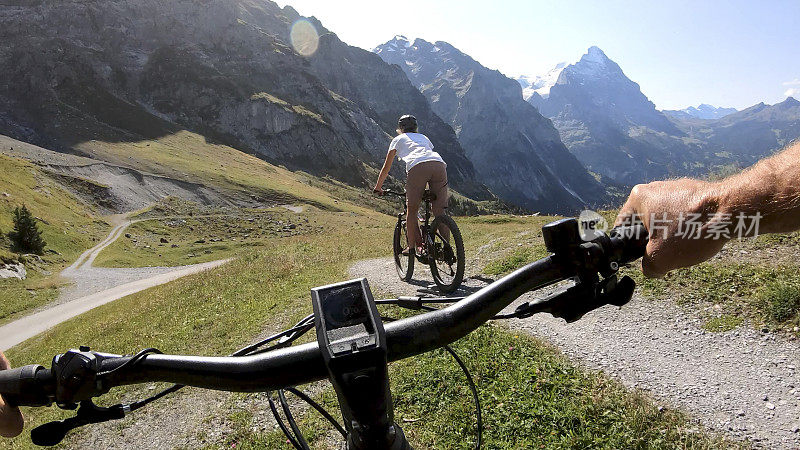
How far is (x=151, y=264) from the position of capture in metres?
55.7

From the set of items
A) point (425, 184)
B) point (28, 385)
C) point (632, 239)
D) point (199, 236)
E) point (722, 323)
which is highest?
point (425, 184)

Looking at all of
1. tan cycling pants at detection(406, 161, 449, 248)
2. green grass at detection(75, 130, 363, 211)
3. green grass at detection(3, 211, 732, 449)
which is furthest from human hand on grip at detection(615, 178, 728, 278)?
green grass at detection(75, 130, 363, 211)

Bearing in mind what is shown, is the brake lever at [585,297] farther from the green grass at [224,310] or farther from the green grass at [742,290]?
the green grass at [224,310]

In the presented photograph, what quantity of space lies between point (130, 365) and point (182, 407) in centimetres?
820

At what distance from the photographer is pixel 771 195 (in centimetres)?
170

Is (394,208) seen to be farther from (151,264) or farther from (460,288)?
(460,288)

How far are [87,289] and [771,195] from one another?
5552 cm

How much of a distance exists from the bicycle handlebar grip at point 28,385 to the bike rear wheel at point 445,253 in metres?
8.73

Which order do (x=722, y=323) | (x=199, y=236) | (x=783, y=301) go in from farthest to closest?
(x=199, y=236) → (x=722, y=323) → (x=783, y=301)

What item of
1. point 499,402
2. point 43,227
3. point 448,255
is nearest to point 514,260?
point 448,255

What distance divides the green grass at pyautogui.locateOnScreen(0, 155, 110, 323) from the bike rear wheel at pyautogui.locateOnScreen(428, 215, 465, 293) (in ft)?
145

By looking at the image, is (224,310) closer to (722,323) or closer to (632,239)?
(722,323)

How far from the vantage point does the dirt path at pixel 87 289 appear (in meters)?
33.5

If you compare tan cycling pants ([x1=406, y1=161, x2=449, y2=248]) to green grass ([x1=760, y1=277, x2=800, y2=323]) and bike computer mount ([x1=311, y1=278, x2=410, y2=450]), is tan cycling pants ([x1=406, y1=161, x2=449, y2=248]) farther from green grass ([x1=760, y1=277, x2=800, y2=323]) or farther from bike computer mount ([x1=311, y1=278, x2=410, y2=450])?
bike computer mount ([x1=311, y1=278, x2=410, y2=450])
